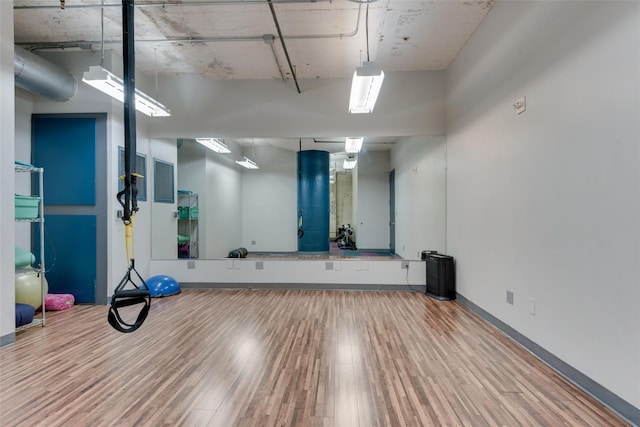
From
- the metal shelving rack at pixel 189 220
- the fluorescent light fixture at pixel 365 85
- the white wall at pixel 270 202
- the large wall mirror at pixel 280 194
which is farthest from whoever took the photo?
the white wall at pixel 270 202

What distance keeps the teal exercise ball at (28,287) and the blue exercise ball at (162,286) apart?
4.36 ft

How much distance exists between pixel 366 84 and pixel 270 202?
503cm

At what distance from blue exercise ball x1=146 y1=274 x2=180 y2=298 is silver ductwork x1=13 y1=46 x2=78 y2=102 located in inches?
112

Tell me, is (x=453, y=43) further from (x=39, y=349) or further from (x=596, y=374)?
(x=39, y=349)

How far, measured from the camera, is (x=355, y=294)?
15.9 feet

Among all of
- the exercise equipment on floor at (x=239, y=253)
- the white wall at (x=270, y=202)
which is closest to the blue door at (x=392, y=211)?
the white wall at (x=270, y=202)

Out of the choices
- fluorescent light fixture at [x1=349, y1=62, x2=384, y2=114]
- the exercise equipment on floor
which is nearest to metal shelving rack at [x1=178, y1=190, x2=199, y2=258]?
the exercise equipment on floor

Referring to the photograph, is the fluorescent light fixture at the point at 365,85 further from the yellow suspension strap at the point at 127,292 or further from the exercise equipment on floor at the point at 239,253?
the exercise equipment on floor at the point at 239,253

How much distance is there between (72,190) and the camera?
4172 millimetres

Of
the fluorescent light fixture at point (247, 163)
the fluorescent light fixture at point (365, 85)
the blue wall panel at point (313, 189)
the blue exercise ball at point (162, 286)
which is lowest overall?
the blue exercise ball at point (162, 286)

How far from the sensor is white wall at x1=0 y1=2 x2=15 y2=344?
2771 millimetres

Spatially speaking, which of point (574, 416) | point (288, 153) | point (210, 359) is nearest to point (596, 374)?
point (574, 416)

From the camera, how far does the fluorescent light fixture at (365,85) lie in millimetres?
3123

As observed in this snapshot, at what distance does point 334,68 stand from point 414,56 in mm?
1197
